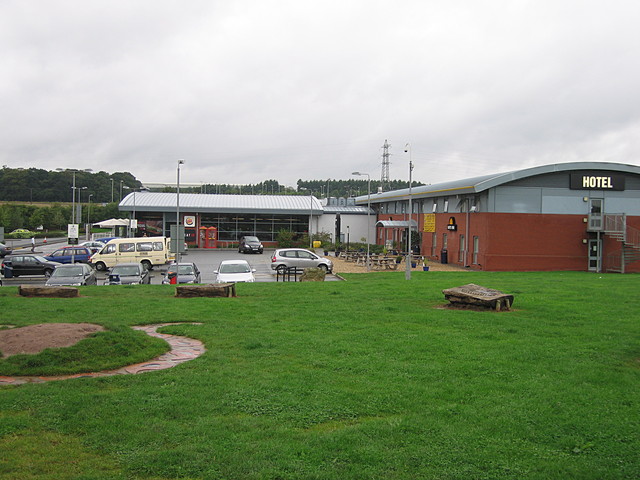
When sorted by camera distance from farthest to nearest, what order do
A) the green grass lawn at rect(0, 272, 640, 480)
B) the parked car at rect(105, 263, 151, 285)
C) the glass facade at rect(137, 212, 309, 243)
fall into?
the glass facade at rect(137, 212, 309, 243) → the parked car at rect(105, 263, 151, 285) → the green grass lawn at rect(0, 272, 640, 480)

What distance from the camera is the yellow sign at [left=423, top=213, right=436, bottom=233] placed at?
154 ft

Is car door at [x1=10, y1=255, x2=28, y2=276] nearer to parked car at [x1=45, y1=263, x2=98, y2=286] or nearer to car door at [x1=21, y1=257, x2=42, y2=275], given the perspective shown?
car door at [x1=21, y1=257, x2=42, y2=275]

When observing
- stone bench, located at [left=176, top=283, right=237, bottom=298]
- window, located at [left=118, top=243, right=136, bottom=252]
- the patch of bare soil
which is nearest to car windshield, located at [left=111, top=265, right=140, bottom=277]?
stone bench, located at [left=176, top=283, right=237, bottom=298]

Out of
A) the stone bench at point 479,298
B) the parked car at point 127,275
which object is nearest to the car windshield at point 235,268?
the parked car at point 127,275

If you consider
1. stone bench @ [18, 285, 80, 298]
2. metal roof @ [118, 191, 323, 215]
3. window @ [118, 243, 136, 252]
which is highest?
metal roof @ [118, 191, 323, 215]

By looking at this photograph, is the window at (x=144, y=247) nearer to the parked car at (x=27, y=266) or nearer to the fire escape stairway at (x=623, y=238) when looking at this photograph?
the parked car at (x=27, y=266)

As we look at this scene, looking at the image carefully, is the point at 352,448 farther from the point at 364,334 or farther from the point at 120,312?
the point at 120,312

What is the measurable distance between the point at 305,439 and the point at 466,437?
179 centimetres

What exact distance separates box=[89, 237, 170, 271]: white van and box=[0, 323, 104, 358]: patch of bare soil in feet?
96.0

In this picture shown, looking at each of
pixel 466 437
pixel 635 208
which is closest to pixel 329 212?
pixel 635 208

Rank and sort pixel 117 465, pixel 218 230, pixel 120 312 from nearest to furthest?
pixel 117 465, pixel 120 312, pixel 218 230

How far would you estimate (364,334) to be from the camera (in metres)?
12.4

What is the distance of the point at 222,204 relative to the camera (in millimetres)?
65625

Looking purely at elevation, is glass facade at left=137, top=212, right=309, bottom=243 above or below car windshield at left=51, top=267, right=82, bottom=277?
above
